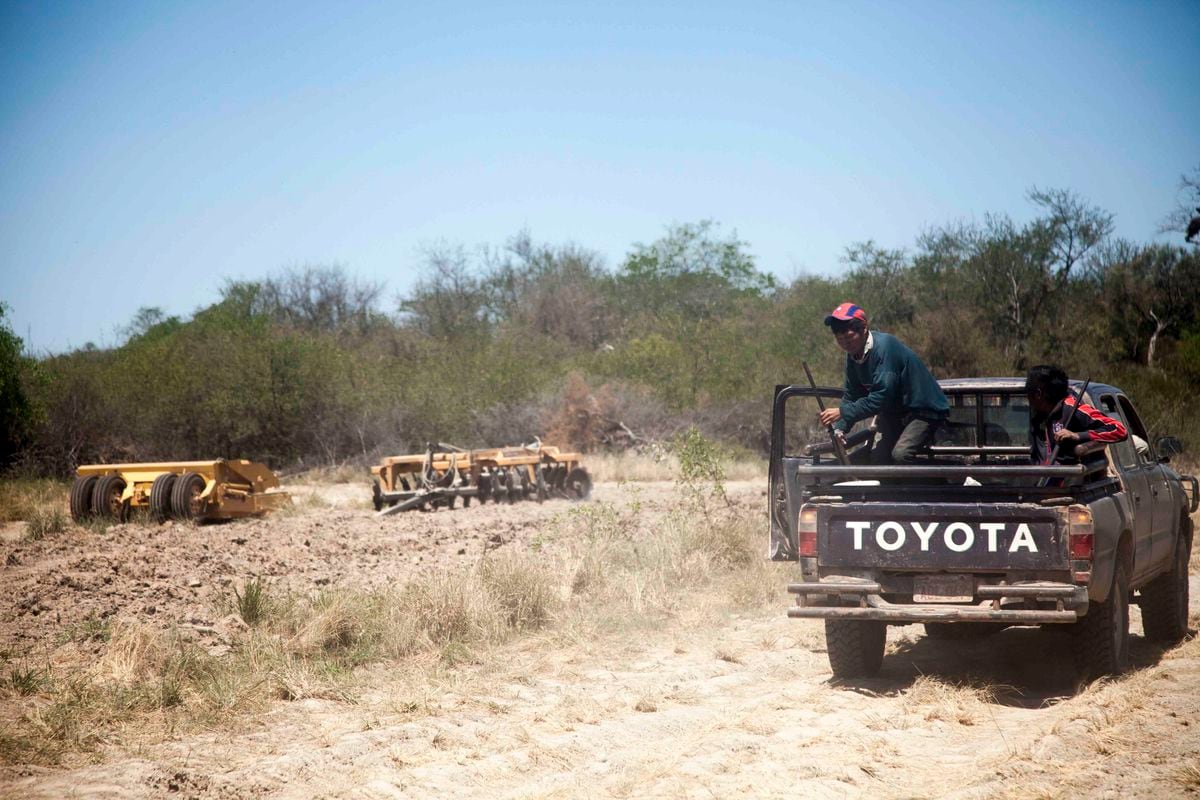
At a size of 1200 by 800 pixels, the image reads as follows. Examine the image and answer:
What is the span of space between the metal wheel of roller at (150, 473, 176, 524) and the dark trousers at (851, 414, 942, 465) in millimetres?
12109

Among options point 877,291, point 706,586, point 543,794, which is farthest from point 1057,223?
point 543,794

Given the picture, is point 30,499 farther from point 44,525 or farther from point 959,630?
point 959,630

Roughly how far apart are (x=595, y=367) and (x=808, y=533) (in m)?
31.1

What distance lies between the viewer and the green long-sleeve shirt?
7328 mm

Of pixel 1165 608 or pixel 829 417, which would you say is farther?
pixel 1165 608

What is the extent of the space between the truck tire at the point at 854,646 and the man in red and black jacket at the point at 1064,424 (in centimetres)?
156

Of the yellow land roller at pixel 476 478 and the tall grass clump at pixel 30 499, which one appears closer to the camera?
the tall grass clump at pixel 30 499

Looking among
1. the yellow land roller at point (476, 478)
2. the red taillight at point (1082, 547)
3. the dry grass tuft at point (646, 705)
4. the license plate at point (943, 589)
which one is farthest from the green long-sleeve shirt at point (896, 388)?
the yellow land roller at point (476, 478)

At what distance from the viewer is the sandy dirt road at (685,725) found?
5121 mm

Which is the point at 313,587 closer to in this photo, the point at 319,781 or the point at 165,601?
the point at 165,601

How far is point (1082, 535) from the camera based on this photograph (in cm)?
614

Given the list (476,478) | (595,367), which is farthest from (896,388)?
(595,367)

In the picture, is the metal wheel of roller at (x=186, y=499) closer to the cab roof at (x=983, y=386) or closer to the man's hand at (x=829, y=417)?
the man's hand at (x=829, y=417)

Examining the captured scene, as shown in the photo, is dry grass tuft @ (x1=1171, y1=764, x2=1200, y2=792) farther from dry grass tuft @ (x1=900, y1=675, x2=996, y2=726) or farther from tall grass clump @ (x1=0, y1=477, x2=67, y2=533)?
tall grass clump @ (x1=0, y1=477, x2=67, y2=533)
